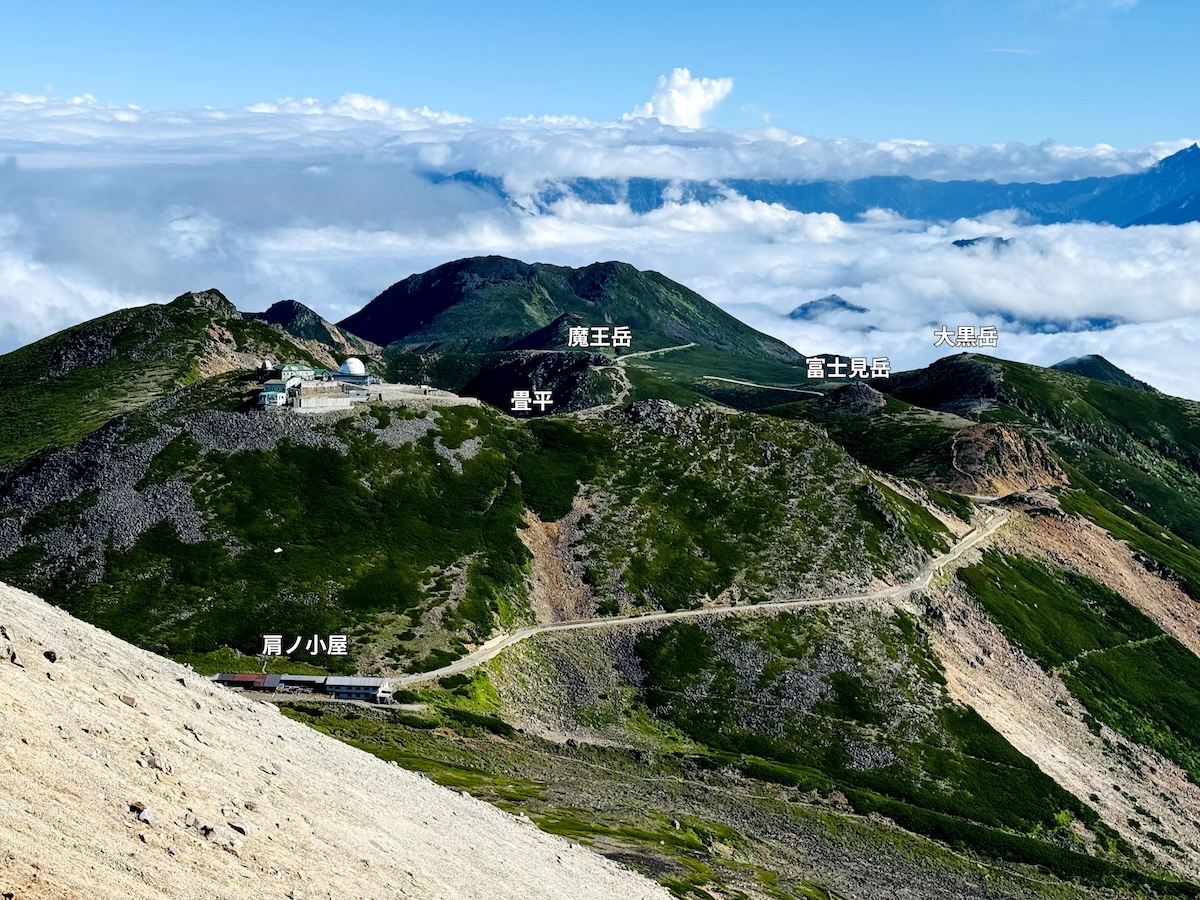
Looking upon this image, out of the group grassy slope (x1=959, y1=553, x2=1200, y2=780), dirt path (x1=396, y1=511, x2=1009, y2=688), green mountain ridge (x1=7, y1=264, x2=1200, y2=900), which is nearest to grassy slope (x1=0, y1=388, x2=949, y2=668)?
green mountain ridge (x1=7, y1=264, x2=1200, y2=900)

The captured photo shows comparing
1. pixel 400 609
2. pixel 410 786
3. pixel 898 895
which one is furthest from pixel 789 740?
pixel 410 786

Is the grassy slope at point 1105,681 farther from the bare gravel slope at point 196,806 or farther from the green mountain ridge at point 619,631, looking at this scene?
the bare gravel slope at point 196,806

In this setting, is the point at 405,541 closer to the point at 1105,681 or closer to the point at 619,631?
the point at 619,631

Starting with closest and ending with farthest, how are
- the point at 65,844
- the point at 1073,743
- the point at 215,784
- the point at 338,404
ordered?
the point at 65,844 → the point at 215,784 → the point at 1073,743 → the point at 338,404

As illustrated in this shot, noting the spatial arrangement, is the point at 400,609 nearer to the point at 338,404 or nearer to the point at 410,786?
the point at 338,404

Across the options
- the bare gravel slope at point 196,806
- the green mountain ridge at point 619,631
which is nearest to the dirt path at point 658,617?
the green mountain ridge at point 619,631

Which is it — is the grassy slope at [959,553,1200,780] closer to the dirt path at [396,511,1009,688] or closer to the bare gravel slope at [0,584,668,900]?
the dirt path at [396,511,1009,688]
